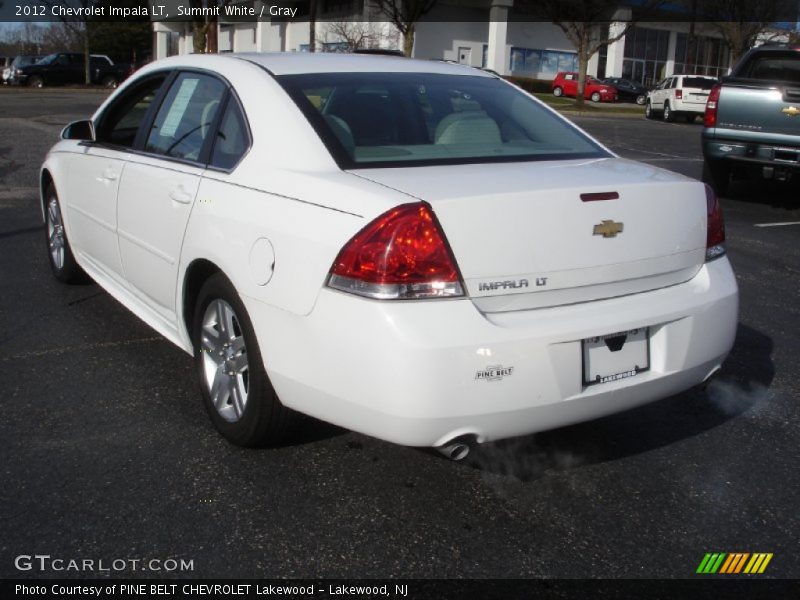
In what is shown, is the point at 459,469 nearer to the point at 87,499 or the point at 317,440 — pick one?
the point at 317,440

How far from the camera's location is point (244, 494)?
318 cm

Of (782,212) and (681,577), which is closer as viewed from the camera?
(681,577)

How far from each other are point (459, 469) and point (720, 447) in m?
1.15

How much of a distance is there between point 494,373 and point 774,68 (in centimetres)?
938

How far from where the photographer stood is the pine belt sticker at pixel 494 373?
275 cm

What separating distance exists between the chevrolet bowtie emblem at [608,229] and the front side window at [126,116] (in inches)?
104

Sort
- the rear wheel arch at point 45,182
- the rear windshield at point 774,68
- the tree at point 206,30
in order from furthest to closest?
the tree at point 206,30, the rear windshield at point 774,68, the rear wheel arch at point 45,182

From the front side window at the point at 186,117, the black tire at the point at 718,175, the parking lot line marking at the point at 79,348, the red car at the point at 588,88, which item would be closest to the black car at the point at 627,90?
the red car at the point at 588,88

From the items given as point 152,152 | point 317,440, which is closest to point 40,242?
A: point 152,152

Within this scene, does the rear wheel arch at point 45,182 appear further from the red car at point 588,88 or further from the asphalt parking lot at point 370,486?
the red car at point 588,88

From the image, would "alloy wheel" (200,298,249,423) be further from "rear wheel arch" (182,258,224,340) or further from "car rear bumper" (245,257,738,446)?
"car rear bumper" (245,257,738,446)

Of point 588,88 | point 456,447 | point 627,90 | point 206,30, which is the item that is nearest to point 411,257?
point 456,447

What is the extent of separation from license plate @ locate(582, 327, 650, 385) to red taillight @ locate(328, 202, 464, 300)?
531mm
